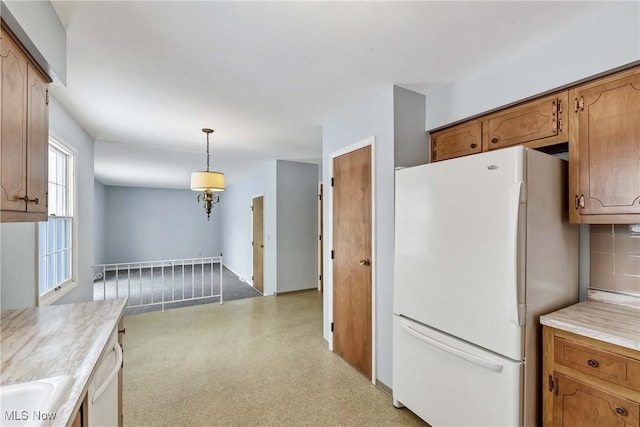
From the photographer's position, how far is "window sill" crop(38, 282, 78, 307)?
97.2 inches

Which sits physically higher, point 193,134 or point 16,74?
point 193,134

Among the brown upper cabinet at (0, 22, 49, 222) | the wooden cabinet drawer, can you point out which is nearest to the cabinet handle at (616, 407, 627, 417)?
the wooden cabinet drawer

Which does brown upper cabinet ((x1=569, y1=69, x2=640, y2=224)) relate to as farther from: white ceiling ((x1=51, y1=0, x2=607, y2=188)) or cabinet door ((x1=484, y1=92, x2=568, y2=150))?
white ceiling ((x1=51, y1=0, x2=607, y2=188))

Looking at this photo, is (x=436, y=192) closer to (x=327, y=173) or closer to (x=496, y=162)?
(x=496, y=162)

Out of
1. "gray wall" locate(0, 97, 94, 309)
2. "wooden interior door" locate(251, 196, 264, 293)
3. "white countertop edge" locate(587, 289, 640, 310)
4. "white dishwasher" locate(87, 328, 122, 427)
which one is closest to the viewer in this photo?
"white dishwasher" locate(87, 328, 122, 427)

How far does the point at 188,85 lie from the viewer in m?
2.36

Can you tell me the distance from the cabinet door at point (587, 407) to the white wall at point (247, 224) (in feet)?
14.3

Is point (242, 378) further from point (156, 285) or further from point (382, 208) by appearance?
point (156, 285)

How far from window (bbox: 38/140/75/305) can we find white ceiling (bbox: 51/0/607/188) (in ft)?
1.70

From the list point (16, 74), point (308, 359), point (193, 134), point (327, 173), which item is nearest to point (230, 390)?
point (308, 359)

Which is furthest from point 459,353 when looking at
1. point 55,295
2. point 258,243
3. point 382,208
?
point 258,243

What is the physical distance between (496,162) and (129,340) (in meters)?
4.07

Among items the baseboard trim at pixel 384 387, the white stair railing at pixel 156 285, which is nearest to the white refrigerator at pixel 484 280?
the baseboard trim at pixel 384 387

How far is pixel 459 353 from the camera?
A: 1.67 m
